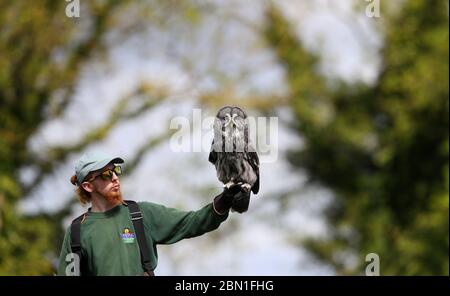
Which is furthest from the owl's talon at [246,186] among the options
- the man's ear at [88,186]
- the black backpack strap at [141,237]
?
the man's ear at [88,186]

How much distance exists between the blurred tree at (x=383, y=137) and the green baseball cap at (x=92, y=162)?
556 inches

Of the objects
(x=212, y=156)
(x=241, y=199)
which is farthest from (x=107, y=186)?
(x=241, y=199)

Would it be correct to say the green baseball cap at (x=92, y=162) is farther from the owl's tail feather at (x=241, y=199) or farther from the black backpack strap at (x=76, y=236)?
the owl's tail feather at (x=241, y=199)

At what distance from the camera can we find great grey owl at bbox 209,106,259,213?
3936 millimetres

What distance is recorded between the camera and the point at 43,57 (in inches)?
747

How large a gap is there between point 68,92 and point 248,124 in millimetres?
14957

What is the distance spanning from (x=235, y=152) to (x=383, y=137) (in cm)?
1718

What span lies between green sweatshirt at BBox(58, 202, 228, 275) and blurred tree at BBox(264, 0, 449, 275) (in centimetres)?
1404

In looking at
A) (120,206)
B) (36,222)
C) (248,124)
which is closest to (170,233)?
(120,206)

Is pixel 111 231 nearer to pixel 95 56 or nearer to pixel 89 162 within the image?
pixel 89 162

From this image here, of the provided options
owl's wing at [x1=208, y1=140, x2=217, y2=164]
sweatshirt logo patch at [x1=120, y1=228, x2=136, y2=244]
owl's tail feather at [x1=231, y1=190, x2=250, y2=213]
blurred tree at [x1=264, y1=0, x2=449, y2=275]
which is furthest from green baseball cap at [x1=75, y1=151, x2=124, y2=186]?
blurred tree at [x1=264, y1=0, x2=449, y2=275]

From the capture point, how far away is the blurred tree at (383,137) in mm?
19594

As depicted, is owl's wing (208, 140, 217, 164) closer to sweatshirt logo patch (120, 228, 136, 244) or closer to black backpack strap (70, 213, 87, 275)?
sweatshirt logo patch (120, 228, 136, 244)

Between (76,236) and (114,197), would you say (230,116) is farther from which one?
(76,236)
